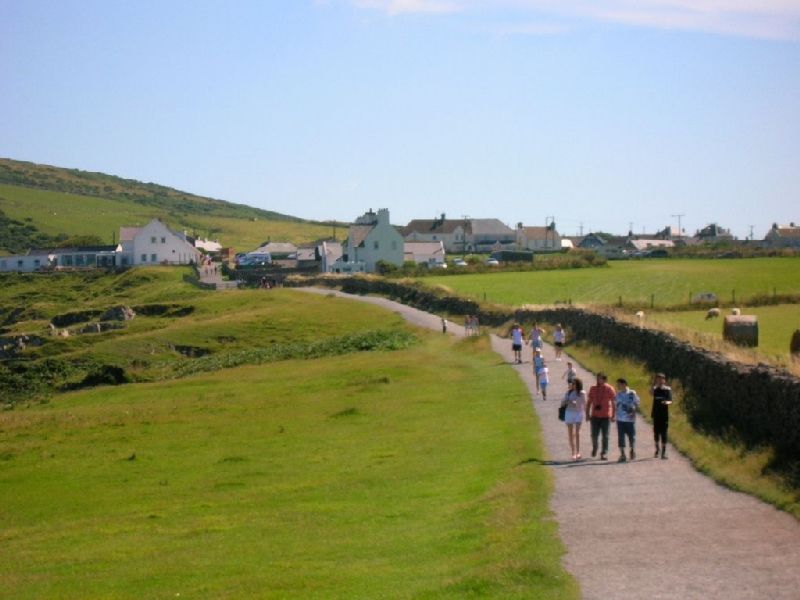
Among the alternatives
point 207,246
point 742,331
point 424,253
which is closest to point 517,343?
point 742,331

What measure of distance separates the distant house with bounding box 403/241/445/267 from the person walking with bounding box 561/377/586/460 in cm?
12618

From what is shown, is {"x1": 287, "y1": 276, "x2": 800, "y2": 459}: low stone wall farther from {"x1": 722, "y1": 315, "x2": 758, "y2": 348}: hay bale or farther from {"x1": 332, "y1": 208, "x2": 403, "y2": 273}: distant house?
{"x1": 332, "y1": 208, "x2": 403, "y2": 273}: distant house

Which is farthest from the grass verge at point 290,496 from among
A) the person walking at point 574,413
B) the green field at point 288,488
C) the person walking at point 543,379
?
the person walking at point 574,413

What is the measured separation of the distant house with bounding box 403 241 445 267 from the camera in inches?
6014

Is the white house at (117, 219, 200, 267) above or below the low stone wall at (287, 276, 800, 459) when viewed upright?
above

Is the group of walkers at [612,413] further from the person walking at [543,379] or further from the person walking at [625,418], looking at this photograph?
the person walking at [543,379]

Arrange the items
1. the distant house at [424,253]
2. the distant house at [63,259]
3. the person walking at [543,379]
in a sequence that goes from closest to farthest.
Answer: the person walking at [543,379], the distant house at [63,259], the distant house at [424,253]

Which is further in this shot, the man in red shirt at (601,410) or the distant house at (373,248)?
the distant house at (373,248)

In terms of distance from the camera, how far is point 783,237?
193 meters

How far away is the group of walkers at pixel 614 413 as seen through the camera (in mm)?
22531

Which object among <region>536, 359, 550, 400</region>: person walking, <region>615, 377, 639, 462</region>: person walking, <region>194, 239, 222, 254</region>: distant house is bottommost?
<region>536, 359, 550, 400</region>: person walking

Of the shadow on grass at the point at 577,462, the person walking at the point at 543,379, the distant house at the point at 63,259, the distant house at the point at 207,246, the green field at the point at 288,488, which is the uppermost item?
the distant house at the point at 207,246

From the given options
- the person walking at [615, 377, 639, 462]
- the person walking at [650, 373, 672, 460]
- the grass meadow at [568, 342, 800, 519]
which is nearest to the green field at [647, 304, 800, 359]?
the grass meadow at [568, 342, 800, 519]

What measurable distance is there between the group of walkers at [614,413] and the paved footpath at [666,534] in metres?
0.32
